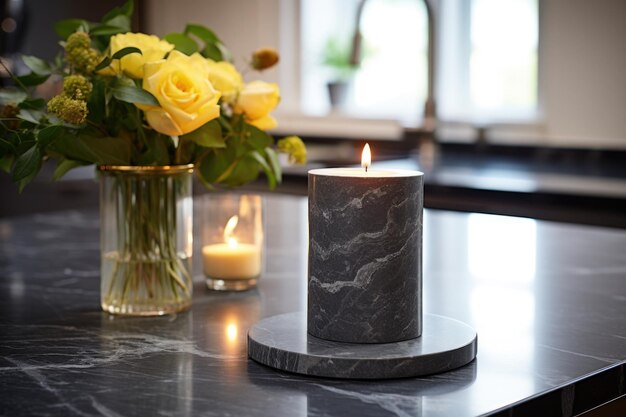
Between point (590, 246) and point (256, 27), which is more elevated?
point (256, 27)

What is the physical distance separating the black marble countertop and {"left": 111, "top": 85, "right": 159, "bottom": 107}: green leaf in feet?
0.76

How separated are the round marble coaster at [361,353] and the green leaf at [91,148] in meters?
0.27

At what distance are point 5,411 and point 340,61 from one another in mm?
3965

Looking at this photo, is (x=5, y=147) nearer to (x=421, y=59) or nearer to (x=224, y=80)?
(x=224, y=80)

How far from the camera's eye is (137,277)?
106cm

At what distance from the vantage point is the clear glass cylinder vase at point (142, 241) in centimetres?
106

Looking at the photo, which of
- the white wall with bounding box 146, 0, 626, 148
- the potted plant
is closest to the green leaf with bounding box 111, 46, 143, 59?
the white wall with bounding box 146, 0, 626, 148

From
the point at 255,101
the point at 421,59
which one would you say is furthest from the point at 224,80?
the point at 421,59

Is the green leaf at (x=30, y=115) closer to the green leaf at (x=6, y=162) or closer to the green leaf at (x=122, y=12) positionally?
the green leaf at (x=6, y=162)

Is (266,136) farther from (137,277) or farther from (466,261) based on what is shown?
(466,261)

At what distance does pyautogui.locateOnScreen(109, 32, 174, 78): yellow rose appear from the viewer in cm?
99

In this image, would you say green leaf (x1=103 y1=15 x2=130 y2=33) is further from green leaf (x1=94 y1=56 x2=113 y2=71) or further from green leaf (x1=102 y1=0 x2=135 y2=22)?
green leaf (x1=94 y1=56 x2=113 y2=71)

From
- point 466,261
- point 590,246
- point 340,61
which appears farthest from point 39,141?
point 340,61

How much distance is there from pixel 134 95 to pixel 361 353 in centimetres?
34
